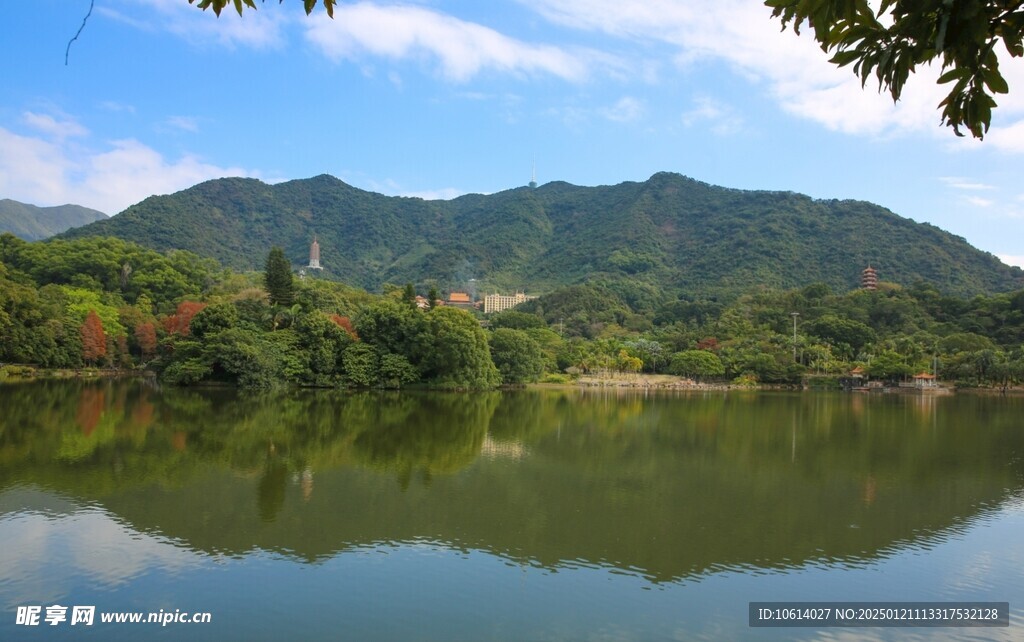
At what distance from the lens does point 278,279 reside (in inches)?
1583

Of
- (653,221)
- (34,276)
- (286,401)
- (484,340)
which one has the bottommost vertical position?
(286,401)

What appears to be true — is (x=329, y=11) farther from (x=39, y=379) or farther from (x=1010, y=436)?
(x=39, y=379)

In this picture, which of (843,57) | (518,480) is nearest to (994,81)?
(843,57)

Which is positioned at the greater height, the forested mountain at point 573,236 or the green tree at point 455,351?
the forested mountain at point 573,236

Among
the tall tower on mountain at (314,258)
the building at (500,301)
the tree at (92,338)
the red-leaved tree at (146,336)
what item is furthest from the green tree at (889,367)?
the tall tower on mountain at (314,258)

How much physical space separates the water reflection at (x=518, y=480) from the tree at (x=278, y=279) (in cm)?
1481

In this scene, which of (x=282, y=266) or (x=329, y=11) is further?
(x=282, y=266)

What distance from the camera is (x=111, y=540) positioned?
355 inches

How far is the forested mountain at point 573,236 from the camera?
340 ft

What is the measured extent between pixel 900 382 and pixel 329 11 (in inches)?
2361

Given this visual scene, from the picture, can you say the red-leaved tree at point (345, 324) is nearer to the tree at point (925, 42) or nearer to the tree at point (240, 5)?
the tree at point (240, 5)

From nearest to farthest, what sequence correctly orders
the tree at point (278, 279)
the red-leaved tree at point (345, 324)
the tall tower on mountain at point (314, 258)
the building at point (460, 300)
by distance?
the red-leaved tree at point (345, 324), the tree at point (278, 279), the building at point (460, 300), the tall tower on mountain at point (314, 258)

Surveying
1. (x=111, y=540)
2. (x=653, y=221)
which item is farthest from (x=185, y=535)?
(x=653, y=221)

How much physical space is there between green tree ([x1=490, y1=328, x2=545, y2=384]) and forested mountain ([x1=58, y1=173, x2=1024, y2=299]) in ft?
188
